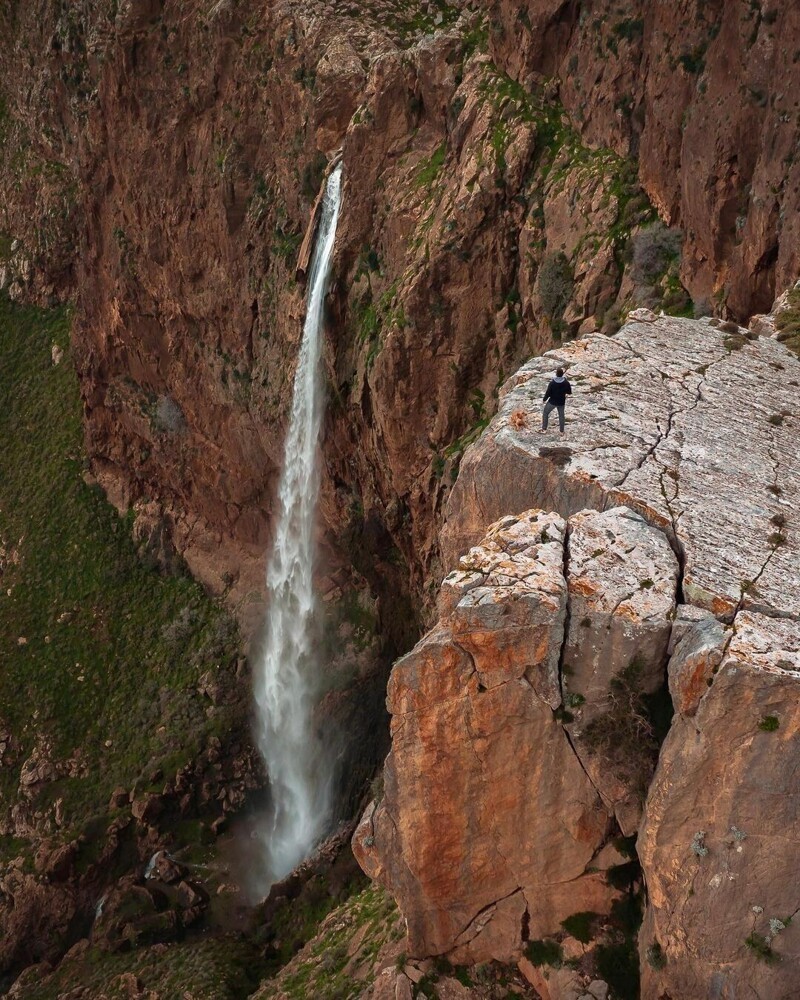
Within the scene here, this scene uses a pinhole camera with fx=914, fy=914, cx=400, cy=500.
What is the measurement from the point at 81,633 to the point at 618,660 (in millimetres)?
38858

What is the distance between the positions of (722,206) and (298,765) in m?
25.8

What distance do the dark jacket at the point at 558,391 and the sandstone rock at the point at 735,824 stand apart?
495 cm

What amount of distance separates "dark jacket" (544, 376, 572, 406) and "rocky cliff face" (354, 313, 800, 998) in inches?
24.7

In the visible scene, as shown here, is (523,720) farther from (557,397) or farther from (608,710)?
(557,397)

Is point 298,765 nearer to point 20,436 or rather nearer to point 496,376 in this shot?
point 496,376

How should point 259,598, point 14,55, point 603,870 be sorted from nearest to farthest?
point 603,870, point 259,598, point 14,55

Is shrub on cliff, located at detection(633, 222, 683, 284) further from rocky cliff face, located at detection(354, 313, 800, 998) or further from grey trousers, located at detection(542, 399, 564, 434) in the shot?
grey trousers, located at detection(542, 399, 564, 434)

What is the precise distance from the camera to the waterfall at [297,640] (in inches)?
1378

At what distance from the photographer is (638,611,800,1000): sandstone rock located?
10875mm

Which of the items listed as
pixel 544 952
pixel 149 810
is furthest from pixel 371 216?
pixel 544 952

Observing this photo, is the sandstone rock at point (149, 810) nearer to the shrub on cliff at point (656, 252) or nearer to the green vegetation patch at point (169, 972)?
the green vegetation patch at point (169, 972)

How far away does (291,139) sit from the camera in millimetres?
38406

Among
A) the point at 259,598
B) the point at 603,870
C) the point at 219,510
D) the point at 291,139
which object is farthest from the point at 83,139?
the point at 603,870

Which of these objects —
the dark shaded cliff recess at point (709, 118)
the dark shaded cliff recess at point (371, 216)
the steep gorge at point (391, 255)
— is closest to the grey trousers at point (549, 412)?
the steep gorge at point (391, 255)
